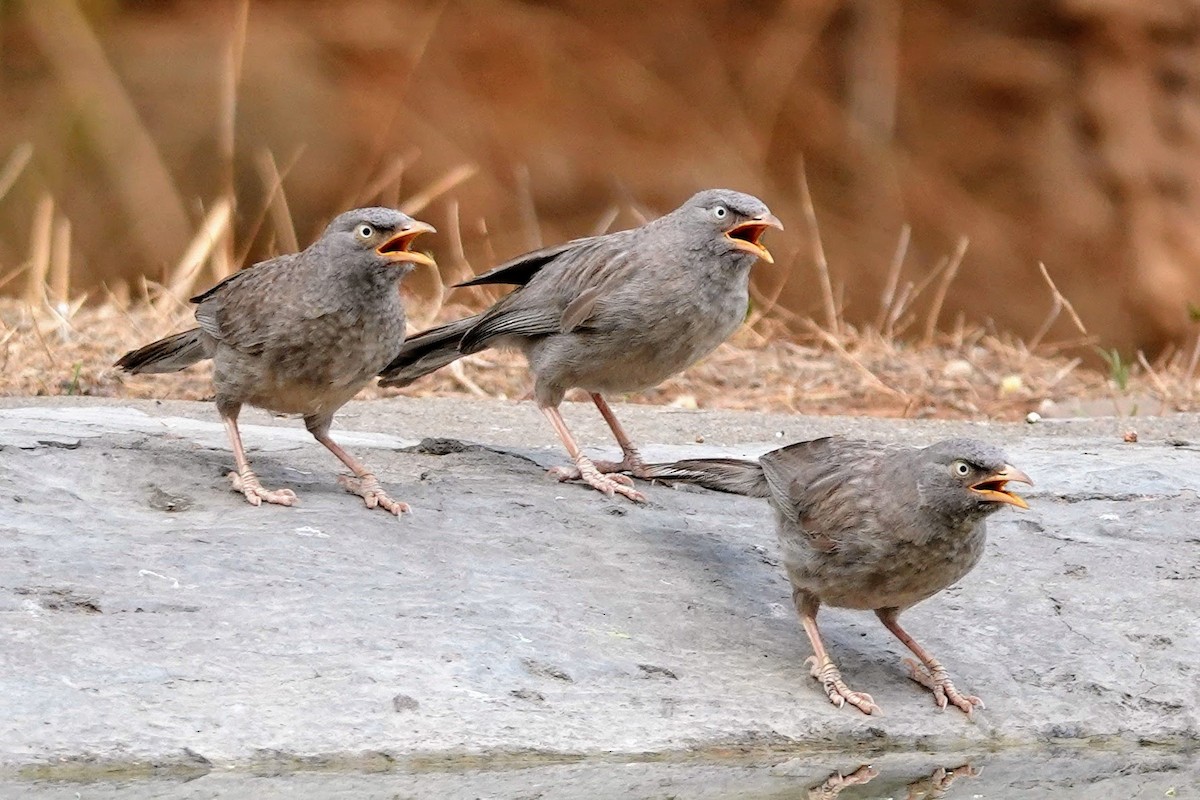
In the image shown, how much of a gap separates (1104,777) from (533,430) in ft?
10.5

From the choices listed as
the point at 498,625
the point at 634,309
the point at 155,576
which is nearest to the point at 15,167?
the point at 634,309

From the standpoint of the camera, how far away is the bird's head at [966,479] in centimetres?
486

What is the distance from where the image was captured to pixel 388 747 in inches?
174

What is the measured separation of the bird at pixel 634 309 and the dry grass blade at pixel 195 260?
2.92 m

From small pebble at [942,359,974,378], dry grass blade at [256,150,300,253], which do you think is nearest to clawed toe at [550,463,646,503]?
small pebble at [942,359,974,378]

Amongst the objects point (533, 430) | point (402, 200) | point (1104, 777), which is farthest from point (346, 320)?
point (402, 200)

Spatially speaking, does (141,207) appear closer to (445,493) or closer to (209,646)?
(445,493)

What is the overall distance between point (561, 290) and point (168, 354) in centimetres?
142

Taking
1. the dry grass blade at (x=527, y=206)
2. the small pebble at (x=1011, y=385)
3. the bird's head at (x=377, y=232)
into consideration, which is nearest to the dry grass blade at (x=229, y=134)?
the dry grass blade at (x=527, y=206)

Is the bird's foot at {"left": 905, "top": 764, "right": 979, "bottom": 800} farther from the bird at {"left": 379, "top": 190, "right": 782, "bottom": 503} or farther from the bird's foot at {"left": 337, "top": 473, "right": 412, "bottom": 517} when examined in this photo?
the bird's foot at {"left": 337, "top": 473, "right": 412, "bottom": 517}

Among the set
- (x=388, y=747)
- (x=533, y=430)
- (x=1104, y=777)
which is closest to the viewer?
(x=388, y=747)

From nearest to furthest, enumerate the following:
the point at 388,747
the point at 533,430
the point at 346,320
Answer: the point at 388,747, the point at 346,320, the point at 533,430

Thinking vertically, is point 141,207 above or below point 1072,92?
below

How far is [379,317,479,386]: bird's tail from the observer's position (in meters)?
6.77
